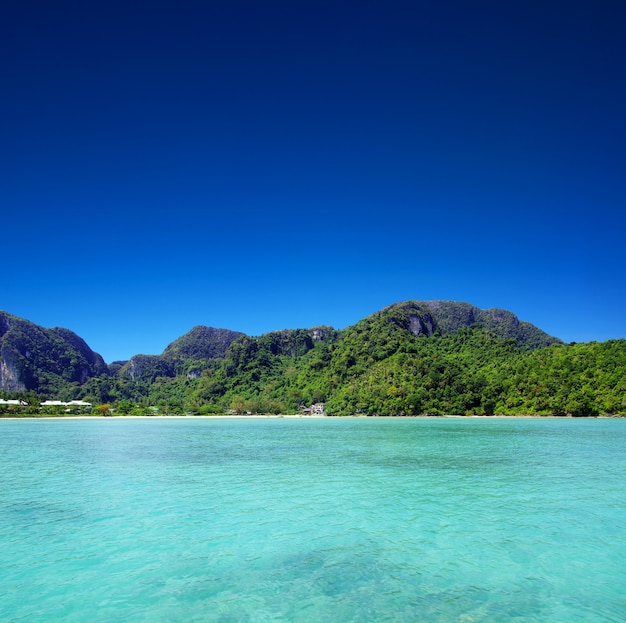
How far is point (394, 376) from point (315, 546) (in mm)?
106123

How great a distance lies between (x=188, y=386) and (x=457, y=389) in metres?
120

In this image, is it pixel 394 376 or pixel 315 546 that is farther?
pixel 394 376

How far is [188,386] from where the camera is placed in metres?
187

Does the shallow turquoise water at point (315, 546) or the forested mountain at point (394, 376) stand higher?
the forested mountain at point (394, 376)

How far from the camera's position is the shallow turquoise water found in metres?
7.08

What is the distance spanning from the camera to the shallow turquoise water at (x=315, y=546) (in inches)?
279

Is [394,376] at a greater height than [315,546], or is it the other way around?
[394,376]

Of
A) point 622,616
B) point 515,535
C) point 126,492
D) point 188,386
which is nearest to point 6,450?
point 126,492

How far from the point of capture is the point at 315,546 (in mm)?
9844

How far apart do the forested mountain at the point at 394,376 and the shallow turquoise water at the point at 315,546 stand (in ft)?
236

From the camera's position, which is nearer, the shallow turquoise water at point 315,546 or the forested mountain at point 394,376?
the shallow turquoise water at point 315,546

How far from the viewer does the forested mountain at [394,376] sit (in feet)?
273

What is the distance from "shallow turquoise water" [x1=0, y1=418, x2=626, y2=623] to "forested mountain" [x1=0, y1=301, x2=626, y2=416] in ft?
236

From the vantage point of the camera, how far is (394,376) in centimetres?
11350
